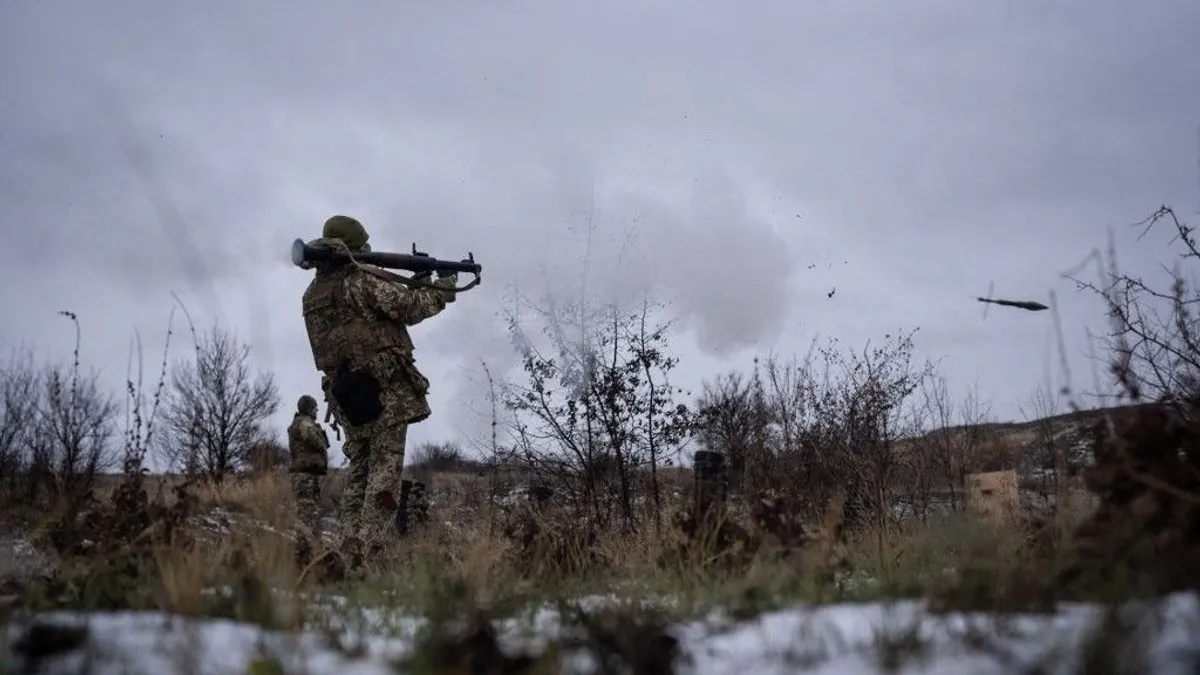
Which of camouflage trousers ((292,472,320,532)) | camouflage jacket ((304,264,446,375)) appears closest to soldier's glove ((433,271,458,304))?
camouflage jacket ((304,264,446,375))

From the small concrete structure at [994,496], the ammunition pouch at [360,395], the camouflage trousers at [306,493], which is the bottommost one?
the small concrete structure at [994,496]

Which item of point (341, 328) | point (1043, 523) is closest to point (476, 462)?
point (341, 328)

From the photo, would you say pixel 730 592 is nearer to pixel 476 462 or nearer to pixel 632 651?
pixel 632 651

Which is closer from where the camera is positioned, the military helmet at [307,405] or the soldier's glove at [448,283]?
the soldier's glove at [448,283]

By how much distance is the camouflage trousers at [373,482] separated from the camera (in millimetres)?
6301

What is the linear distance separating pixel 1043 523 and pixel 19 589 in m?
4.04

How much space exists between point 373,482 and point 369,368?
77 cm

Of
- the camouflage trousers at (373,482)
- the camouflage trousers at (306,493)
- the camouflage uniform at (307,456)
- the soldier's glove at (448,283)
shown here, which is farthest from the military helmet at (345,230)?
the camouflage uniform at (307,456)

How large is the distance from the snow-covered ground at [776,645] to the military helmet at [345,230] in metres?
4.28

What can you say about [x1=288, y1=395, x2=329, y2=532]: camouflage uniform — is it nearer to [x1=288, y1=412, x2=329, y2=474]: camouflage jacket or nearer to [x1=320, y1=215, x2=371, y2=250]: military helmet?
[x1=288, y1=412, x2=329, y2=474]: camouflage jacket

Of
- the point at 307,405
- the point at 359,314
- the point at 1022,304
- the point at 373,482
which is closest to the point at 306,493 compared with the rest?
the point at 307,405

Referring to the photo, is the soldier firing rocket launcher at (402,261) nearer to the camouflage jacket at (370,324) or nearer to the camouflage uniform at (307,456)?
the camouflage jacket at (370,324)

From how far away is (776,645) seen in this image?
98.0 inches

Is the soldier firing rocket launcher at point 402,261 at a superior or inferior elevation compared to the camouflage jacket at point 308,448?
superior
